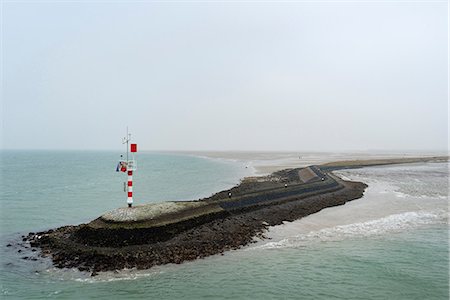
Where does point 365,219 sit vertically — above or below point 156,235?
below

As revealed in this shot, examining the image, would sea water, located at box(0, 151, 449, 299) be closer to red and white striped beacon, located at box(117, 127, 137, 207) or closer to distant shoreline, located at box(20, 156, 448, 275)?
distant shoreline, located at box(20, 156, 448, 275)

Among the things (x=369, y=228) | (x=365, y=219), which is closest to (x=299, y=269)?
(x=369, y=228)

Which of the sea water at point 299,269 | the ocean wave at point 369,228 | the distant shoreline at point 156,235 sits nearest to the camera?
the sea water at point 299,269

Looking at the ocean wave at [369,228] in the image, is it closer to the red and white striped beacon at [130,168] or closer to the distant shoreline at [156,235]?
the distant shoreline at [156,235]

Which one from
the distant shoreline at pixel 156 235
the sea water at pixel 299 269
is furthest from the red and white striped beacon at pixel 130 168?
the sea water at pixel 299 269

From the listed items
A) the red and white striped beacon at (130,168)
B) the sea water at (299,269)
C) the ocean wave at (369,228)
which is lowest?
the sea water at (299,269)

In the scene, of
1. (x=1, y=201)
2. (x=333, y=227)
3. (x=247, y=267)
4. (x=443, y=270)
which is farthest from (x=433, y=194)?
(x=1, y=201)

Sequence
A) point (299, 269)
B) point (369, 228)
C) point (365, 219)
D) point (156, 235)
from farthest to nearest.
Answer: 1. point (365, 219)
2. point (369, 228)
3. point (156, 235)
4. point (299, 269)

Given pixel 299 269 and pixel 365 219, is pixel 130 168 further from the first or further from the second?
pixel 365 219

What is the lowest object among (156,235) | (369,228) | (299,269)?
(299,269)
